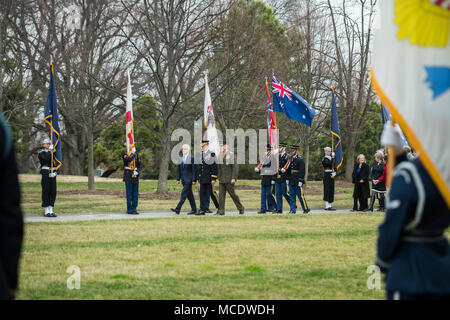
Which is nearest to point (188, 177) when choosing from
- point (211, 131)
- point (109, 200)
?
point (211, 131)

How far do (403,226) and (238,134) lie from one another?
30218 millimetres

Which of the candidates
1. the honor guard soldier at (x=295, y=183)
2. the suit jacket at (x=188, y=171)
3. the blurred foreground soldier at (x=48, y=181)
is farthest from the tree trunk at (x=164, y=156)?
the blurred foreground soldier at (x=48, y=181)

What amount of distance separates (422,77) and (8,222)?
2870 millimetres

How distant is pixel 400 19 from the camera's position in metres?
3.94

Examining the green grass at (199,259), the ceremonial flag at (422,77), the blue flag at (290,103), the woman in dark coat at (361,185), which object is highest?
the blue flag at (290,103)

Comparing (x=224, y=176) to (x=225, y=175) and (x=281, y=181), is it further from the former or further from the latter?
(x=281, y=181)

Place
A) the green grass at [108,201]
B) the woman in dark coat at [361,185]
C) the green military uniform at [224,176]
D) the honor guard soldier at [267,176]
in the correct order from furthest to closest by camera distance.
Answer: the woman in dark coat at [361,185] < the green grass at [108,201] < the honor guard soldier at [267,176] < the green military uniform at [224,176]

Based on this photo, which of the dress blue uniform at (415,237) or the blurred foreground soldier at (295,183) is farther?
the blurred foreground soldier at (295,183)

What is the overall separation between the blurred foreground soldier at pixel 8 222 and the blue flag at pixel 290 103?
14.8 metres

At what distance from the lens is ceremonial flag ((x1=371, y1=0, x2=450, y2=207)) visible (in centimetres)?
359

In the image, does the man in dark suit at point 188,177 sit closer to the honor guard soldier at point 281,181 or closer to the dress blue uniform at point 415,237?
the honor guard soldier at point 281,181

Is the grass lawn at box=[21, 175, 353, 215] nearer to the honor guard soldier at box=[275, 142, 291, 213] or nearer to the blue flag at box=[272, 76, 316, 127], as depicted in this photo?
the honor guard soldier at box=[275, 142, 291, 213]

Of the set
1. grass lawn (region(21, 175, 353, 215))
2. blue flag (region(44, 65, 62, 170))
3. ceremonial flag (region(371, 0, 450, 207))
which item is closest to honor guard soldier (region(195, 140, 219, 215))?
grass lawn (region(21, 175, 353, 215))

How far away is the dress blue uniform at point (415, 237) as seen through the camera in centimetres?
352
